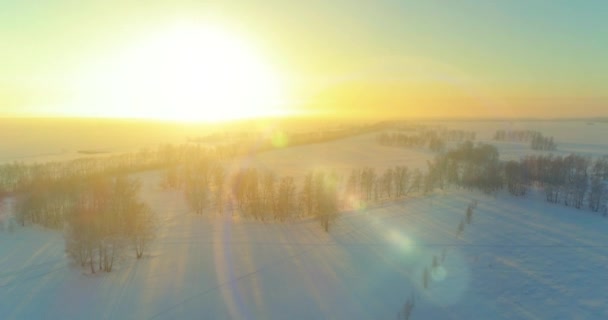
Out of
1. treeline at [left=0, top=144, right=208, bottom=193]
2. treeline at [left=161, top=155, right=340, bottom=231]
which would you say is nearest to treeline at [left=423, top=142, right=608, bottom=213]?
treeline at [left=161, top=155, right=340, bottom=231]

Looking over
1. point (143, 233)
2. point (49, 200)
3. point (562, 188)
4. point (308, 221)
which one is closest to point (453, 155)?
point (562, 188)

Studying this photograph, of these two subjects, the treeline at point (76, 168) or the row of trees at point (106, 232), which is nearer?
the row of trees at point (106, 232)

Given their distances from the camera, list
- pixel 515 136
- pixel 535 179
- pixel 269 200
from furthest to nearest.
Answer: pixel 515 136 < pixel 535 179 < pixel 269 200

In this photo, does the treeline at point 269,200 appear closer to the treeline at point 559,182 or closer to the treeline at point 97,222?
the treeline at point 97,222

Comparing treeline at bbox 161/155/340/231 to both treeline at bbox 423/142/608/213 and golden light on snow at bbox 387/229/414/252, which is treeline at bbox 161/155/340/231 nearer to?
golden light on snow at bbox 387/229/414/252

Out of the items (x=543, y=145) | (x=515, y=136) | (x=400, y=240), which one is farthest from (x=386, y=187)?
(x=515, y=136)

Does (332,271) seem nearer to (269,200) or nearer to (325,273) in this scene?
(325,273)

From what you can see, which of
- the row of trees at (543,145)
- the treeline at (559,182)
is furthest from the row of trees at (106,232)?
the row of trees at (543,145)

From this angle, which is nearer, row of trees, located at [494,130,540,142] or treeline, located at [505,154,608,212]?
treeline, located at [505,154,608,212]

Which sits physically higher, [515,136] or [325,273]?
[515,136]
